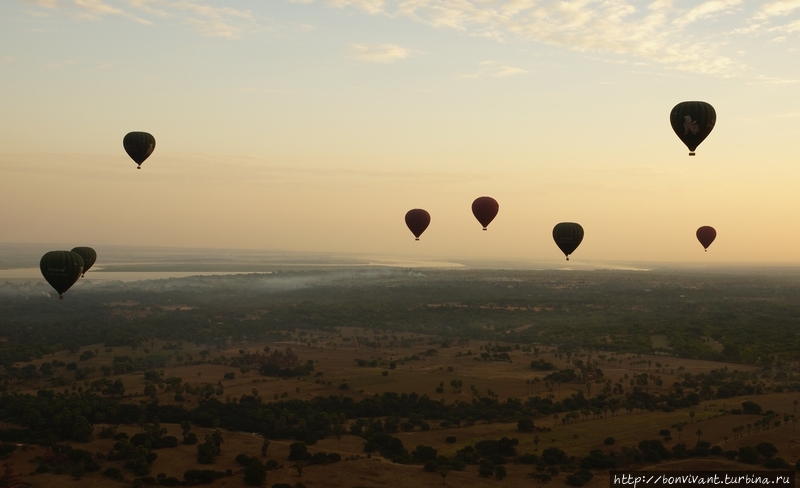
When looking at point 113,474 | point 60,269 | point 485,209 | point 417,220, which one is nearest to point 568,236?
point 485,209

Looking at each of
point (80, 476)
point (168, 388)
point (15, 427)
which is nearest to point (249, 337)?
point (168, 388)

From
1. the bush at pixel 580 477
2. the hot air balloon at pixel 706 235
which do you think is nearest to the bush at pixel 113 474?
the bush at pixel 580 477

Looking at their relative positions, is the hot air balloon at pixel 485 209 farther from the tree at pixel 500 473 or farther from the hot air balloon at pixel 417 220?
the tree at pixel 500 473

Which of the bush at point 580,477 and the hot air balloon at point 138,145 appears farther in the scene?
the hot air balloon at point 138,145

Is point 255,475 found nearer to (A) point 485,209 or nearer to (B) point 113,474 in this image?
(B) point 113,474

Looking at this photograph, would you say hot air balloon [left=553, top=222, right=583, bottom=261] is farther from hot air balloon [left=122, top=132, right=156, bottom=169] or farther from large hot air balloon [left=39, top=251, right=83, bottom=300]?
large hot air balloon [left=39, top=251, right=83, bottom=300]

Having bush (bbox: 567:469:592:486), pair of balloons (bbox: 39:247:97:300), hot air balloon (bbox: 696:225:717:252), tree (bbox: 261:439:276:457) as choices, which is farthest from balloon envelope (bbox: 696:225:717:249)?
pair of balloons (bbox: 39:247:97:300)
